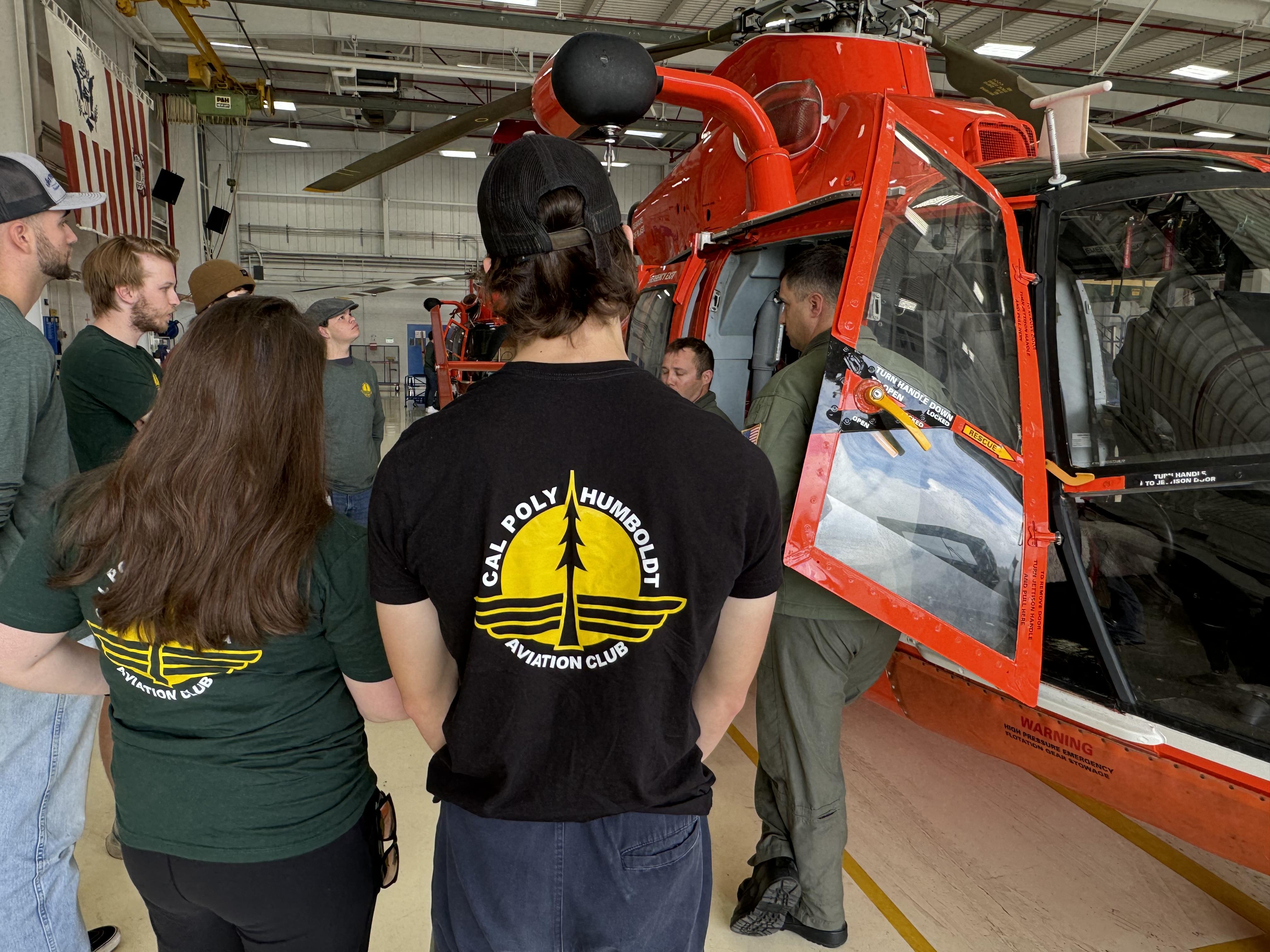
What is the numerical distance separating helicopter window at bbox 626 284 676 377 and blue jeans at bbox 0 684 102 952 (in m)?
3.10

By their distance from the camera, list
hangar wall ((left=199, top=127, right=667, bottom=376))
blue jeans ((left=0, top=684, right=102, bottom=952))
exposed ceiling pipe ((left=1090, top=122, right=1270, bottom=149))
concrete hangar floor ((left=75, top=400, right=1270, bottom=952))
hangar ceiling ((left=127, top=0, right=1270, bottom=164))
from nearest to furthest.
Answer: blue jeans ((left=0, top=684, right=102, bottom=952)), concrete hangar floor ((left=75, top=400, right=1270, bottom=952)), hangar ceiling ((left=127, top=0, right=1270, bottom=164)), exposed ceiling pipe ((left=1090, top=122, right=1270, bottom=149)), hangar wall ((left=199, top=127, right=667, bottom=376))

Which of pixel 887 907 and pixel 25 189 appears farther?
pixel 887 907

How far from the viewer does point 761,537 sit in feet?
3.75

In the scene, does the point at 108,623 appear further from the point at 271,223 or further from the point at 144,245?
the point at 271,223

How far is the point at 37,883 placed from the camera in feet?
5.53

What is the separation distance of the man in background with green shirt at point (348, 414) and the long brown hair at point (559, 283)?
3.22m

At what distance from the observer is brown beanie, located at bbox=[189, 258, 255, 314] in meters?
3.13

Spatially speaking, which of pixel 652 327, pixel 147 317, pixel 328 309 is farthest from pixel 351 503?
pixel 652 327

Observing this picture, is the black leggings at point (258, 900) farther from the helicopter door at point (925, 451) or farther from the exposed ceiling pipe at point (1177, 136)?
the exposed ceiling pipe at point (1177, 136)

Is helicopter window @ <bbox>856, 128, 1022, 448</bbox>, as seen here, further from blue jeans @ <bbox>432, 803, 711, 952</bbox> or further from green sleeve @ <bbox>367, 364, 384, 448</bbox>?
green sleeve @ <bbox>367, 364, 384, 448</bbox>

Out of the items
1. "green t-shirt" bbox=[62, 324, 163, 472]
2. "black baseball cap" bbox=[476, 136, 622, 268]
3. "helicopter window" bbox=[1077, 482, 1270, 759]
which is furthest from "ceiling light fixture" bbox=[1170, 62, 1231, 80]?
"black baseball cap" bbox=[476, 136, 622, 268]

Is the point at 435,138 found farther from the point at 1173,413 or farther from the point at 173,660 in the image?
the point at 173,660

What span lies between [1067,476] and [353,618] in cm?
182

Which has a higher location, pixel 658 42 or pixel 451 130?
pixel 658 42
